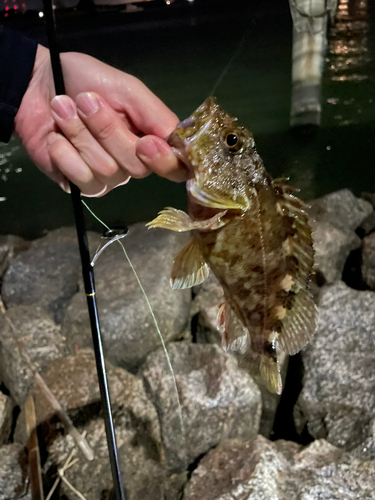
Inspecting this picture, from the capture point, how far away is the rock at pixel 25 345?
9.03 feet

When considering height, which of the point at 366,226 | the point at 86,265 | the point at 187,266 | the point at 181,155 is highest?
the point at 181,155

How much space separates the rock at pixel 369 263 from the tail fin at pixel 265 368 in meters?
2.31

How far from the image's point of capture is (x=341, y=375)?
2611 millimetres

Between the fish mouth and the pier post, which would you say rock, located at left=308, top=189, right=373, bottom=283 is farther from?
the fish mouth

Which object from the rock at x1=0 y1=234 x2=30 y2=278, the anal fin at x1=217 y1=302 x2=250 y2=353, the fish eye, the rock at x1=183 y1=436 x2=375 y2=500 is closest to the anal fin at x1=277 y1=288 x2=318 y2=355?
the anal fin at x1=217 y1=302 x2=250 y2=353

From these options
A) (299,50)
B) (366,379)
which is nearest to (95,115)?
(366,379)

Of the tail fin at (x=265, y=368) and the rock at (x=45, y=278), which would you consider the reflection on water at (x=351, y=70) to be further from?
the tail fin at (x=265, y=368)

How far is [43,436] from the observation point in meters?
2.40

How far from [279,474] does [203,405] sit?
0.60 metres

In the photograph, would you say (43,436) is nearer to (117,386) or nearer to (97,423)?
(97,423)

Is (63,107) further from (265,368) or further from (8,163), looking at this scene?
(8,163)

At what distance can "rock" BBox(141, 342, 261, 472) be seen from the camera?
8.29 feet

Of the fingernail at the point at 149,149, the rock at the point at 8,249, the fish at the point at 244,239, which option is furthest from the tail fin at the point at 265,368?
the rock at the point at 8,249

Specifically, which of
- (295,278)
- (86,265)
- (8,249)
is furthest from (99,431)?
(8,249)
